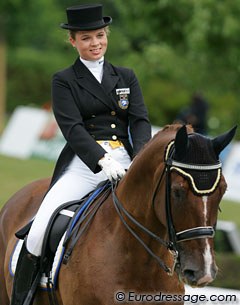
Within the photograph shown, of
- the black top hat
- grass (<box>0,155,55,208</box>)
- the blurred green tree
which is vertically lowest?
grass (<box>0,155,55,208</box>)

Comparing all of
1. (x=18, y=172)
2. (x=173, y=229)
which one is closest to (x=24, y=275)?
(x=173, y=229)

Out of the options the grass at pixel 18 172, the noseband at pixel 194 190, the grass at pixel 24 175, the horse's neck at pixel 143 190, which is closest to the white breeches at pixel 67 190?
the horse's neck at pixel 143 190

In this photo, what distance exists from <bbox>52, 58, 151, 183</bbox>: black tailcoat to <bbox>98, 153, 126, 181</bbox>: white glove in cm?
28

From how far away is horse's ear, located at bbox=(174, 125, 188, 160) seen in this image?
5805 mm

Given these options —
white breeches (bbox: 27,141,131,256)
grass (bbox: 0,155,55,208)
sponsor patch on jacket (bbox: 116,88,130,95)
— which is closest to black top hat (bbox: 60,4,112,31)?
sponsor patch on jacket (bbox: 116,88,130,95)

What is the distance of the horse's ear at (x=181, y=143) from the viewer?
5.80 metres

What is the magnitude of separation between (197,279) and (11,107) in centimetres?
3739

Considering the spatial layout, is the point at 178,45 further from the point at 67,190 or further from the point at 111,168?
the point at 111,168

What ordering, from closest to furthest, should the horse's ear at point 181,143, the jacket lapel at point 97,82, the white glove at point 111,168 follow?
the horse's ear at point 181,143 < the white glove at point 111,168 < the jacket lapel at point 97,82

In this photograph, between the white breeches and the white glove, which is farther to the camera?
the white breeches

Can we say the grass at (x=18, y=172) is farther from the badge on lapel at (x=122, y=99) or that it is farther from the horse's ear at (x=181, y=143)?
the horse's ear at (x=181, y=143)

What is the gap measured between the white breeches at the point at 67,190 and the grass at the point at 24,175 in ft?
33.7

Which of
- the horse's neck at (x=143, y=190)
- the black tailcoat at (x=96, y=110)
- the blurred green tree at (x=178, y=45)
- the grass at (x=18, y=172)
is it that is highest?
the black tailcoat at (x=96, y=110)

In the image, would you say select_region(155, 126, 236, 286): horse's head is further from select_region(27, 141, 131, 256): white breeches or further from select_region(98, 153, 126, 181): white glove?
select_region(27, 141, 131, 256): white breeches
